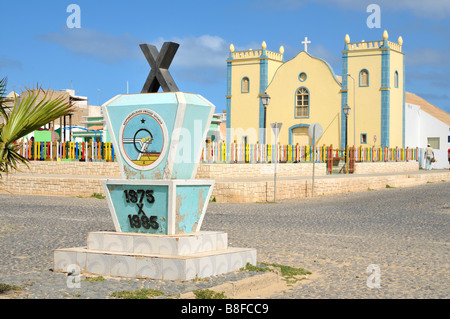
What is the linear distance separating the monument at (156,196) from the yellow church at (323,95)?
34.6 m

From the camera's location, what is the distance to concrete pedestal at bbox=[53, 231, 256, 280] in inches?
255

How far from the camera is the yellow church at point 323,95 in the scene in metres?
43.0

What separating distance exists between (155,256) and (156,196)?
72 cm

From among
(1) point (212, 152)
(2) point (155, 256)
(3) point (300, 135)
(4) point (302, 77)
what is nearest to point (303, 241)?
(2) point (155, 256)

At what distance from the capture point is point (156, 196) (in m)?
6.95

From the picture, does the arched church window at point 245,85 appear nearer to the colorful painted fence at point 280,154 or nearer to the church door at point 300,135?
the church door at point 300,135

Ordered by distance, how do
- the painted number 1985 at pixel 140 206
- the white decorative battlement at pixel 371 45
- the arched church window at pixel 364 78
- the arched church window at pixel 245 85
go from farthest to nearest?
the arched church window at pixel 245 85 < the arched church window at pixel 364 78 < the white decorative battlement at pixel 371 45 < the painted number 1985 at pixel 140 206

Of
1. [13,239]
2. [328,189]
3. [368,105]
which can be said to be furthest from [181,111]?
[368,105]

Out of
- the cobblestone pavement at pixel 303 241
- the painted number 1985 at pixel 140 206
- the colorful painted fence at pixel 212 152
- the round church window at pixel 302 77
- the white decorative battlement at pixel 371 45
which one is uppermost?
the white decorative battlement at pixel 371 45

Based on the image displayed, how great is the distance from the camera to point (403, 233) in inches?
443

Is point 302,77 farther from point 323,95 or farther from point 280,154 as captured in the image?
point 280,154

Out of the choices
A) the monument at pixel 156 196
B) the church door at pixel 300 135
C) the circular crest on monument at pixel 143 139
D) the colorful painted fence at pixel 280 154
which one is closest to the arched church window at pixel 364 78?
the church door at pixel 300 135

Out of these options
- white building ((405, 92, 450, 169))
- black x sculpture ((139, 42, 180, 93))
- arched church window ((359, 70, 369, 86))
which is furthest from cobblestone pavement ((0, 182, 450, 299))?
white building ((405, 92, 450, 169))

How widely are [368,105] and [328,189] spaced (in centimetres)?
2291
